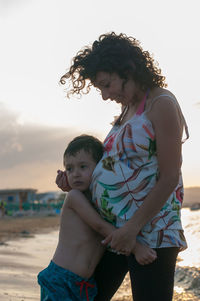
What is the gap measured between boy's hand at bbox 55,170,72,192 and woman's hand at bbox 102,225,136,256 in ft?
1.79

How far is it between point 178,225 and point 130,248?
0.27 m

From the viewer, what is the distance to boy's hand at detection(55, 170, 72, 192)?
8.30 feet

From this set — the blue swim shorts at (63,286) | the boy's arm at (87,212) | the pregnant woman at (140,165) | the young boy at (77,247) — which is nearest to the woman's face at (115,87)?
the pregnant woman at (140,165)

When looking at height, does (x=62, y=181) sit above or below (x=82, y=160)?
below

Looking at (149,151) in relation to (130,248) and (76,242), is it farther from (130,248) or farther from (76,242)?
(76,242)

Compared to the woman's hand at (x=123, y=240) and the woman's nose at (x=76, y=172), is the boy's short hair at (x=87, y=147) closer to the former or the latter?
the woman's nose at (x=76, y=172)

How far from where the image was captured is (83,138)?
2475mm

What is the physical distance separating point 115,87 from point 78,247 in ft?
2.93

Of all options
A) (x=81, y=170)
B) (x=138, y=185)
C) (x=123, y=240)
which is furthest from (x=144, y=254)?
(x=81, y=170)

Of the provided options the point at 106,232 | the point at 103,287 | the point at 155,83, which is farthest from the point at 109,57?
the point at 103,287

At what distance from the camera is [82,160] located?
2381mm

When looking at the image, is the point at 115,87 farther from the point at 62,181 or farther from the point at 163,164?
the point at 62,181

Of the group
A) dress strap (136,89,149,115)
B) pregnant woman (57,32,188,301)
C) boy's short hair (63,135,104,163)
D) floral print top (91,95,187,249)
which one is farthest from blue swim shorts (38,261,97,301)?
dress strap (136,89,149,115)

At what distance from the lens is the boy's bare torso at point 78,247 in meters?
2.29
